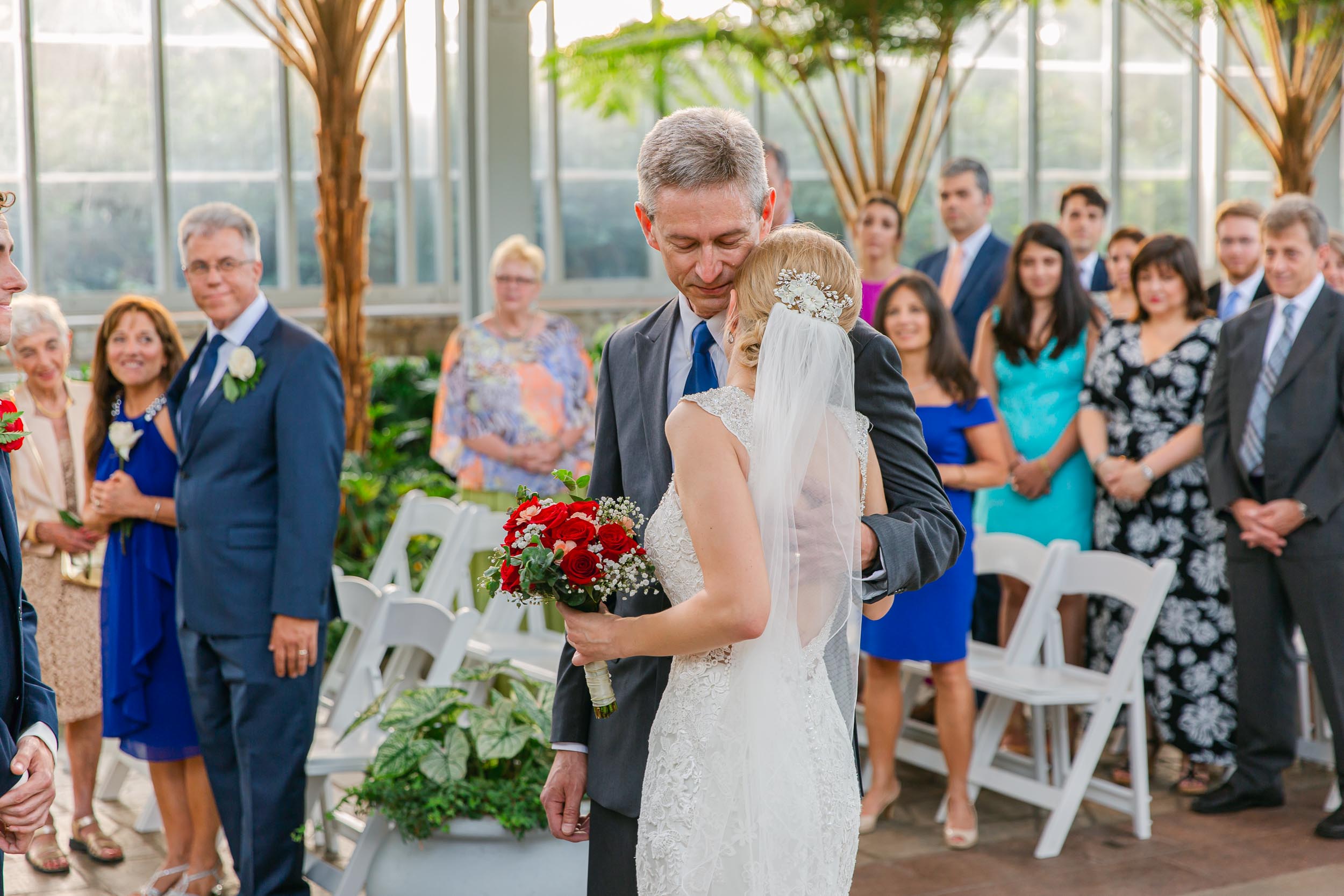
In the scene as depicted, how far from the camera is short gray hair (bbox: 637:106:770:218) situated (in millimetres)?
1967

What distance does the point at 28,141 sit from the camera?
9211mm

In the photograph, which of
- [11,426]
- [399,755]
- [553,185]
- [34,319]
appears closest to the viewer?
[11,426]

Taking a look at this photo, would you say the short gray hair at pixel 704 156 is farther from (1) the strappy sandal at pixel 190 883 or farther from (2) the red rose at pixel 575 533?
(1) the strappy sandal at pixel 190 883

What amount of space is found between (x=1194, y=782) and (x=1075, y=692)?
90cm

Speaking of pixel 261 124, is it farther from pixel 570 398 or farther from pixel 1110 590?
pixel 1110 590

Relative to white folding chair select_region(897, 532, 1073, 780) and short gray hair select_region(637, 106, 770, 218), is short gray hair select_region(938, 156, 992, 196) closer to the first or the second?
white folding chair select_region(897, 532, 1073, 780)

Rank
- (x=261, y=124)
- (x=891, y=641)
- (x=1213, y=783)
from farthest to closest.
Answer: (x=261, y=124), (x=1213, y=783), (x=891, y=641)

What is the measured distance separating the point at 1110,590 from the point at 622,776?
2884 mm

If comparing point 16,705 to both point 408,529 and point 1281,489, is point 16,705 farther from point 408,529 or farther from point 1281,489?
point 1281,489

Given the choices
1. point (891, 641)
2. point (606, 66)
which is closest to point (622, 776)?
point (891, 641)

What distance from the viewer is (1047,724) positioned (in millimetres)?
5820

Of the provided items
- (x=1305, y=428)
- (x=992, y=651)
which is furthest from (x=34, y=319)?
(x=1305, y=428)

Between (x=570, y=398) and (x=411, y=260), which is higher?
(x=411, y=260)

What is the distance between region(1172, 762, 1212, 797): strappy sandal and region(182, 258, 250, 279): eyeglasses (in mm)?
3743
